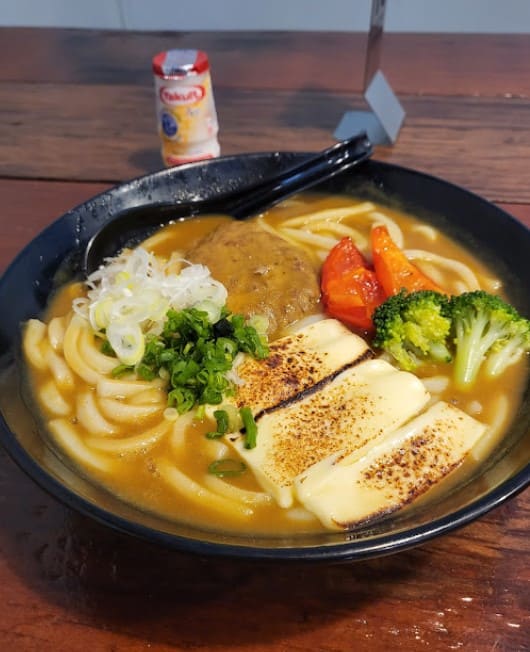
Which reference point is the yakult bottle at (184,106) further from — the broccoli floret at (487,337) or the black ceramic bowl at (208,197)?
the broccoli floret at (487,337)

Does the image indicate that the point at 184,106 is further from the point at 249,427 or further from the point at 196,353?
the point at 249,427

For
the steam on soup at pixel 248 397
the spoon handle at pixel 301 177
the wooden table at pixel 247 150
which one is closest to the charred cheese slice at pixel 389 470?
the steam on soup at pixel 248 397

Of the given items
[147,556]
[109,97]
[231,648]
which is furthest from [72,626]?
[109,97]

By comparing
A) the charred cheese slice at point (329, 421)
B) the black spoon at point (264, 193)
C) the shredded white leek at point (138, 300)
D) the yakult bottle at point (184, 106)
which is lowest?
the charred cheese slice at point (329, 421)

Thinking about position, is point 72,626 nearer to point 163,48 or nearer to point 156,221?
point 156,221

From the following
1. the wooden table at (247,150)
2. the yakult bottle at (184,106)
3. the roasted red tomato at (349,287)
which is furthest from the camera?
the yakult bottle at (184,106)
